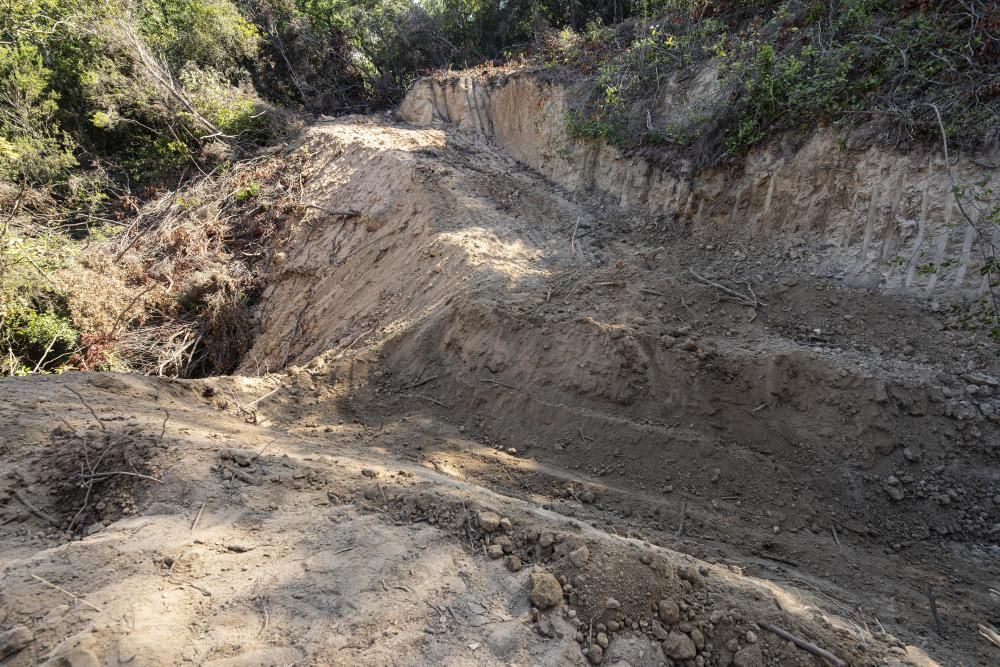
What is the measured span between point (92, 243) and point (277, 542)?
8.58 metres

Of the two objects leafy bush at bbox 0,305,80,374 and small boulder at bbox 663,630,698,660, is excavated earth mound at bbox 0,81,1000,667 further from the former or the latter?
leafy bush at bbox 0,305,80,374

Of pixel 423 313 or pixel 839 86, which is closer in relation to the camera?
pixel 839 86

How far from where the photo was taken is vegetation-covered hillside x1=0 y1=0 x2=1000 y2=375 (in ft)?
16.8

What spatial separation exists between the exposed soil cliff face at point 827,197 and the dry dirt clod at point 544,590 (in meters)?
3.77

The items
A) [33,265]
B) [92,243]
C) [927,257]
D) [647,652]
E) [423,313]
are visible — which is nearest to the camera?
[647,652]

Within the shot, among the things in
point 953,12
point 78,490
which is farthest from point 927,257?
point 78,490

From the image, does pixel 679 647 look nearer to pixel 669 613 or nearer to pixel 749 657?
pixel 669 613

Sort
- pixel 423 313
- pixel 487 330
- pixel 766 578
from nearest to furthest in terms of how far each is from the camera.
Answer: pixel 766 578
pixel 487 330
pixel 423 313

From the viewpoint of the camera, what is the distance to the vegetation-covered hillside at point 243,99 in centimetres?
511

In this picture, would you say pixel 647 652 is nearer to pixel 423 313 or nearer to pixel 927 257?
pixel 423 313

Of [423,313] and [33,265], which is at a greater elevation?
[423,313]

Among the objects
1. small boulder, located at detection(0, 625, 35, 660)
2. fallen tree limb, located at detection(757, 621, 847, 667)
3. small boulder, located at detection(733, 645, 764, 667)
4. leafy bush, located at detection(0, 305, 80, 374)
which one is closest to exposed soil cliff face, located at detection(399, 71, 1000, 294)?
fallen tree limb, located at detection(757, 621, 847, 667)

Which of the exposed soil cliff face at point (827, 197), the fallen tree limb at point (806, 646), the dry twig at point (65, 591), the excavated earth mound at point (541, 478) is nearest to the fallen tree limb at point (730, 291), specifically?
the excavated earth mound at point (541, 478)

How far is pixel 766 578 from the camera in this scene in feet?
9.37
